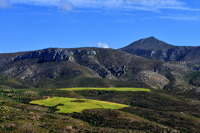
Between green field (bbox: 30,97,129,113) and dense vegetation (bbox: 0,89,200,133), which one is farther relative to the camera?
green field (bbox: 30,97,129,113)

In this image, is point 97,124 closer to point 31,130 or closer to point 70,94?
point 31,130

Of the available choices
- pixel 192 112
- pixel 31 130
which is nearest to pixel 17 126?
pixel 31 130

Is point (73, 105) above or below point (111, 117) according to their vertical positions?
above

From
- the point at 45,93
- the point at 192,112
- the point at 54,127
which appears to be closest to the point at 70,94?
the point at 45,93

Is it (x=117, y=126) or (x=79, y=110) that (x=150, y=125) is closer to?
(x=117, y=126)

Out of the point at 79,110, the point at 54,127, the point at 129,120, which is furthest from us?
the point at 79,110

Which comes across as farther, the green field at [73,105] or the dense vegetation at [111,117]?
the green field at [73,105]

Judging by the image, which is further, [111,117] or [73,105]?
[73,105]

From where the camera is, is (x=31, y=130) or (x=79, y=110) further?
(x=79, y=110)

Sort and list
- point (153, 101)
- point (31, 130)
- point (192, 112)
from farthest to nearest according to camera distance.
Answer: point (153, 101)
point (192, 112)
point (31, 130)
